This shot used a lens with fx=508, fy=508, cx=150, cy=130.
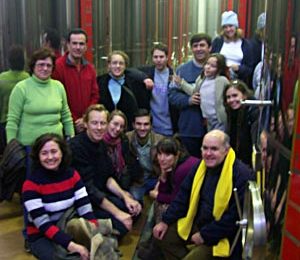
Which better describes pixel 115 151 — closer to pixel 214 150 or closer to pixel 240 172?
pixel 214 150

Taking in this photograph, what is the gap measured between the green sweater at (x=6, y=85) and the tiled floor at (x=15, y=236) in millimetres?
688

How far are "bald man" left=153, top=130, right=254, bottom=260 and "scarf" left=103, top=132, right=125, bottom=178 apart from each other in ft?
2.62

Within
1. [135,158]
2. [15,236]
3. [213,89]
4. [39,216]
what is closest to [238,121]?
[213,89]

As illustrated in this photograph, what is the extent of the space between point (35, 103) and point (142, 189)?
1100 millimetres

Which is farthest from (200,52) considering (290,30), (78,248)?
(290,30)

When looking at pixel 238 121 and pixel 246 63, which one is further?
pixel 246 63

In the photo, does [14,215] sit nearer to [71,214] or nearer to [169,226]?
[71,214]

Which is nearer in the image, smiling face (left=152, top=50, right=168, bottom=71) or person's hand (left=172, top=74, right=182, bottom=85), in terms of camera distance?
person's hand (left=172, top=74, right=182, bottom=85)

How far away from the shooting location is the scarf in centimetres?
355

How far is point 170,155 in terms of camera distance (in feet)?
10.3

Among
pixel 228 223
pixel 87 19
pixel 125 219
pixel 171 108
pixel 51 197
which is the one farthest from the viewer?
pixel 87 19

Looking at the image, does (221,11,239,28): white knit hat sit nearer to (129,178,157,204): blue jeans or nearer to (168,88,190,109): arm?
(168,88,190,109): arm

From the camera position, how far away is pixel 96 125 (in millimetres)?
3213

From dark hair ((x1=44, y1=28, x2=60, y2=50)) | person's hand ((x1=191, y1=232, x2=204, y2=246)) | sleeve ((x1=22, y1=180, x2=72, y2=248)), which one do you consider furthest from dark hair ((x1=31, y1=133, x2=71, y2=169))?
dark hair ((x1=44, y1=28, x2=60, y2=50))
